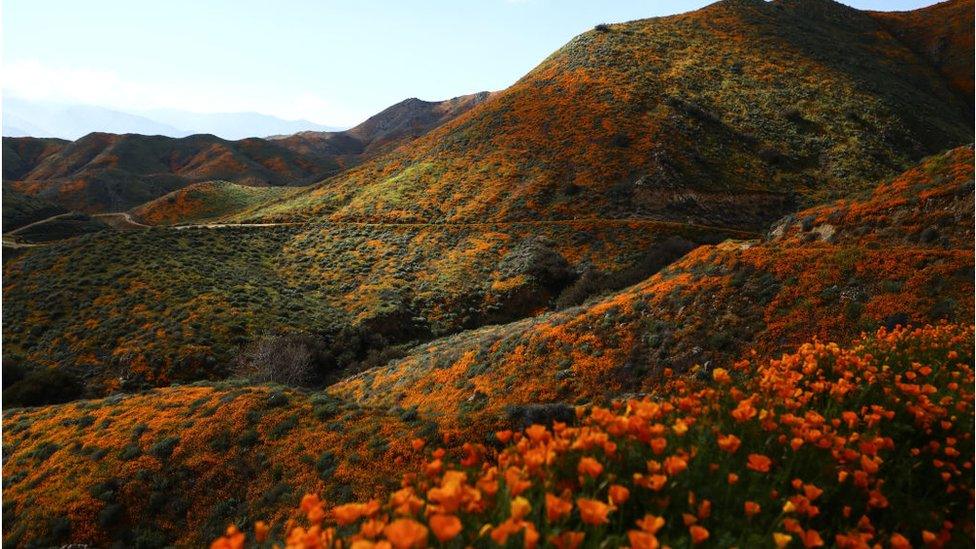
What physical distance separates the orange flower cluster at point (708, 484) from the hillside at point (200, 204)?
75629mm

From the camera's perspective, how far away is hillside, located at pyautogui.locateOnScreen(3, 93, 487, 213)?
9650 centimetres

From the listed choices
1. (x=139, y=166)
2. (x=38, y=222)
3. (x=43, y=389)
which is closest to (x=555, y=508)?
(x=43, y=389)

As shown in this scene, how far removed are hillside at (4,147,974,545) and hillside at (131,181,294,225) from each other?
61052 mm

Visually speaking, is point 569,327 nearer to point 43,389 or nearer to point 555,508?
point 555,508

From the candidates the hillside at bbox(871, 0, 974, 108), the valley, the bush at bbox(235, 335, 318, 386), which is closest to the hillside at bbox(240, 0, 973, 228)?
the valley

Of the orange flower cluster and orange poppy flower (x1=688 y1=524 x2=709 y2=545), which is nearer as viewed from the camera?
orange poppy flower (x1=688 y1=524 x2=709 y2=545)

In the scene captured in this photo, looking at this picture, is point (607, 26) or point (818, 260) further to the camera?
point (607, 26)

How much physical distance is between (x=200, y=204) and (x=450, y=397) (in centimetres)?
7633

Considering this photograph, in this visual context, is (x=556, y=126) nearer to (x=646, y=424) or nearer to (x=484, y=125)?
(x=484, y=125)

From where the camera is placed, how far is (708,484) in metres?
3.33

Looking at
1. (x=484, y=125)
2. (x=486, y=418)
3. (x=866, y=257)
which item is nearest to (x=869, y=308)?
(x=866, y=257)

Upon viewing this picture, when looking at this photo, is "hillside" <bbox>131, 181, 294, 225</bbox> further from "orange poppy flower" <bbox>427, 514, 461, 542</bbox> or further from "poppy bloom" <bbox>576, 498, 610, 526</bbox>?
"poppy bloom" <bbox>576, 498, 610, 526</bbox>

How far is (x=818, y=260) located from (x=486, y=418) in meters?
13.1

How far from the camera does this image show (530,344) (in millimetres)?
18531
